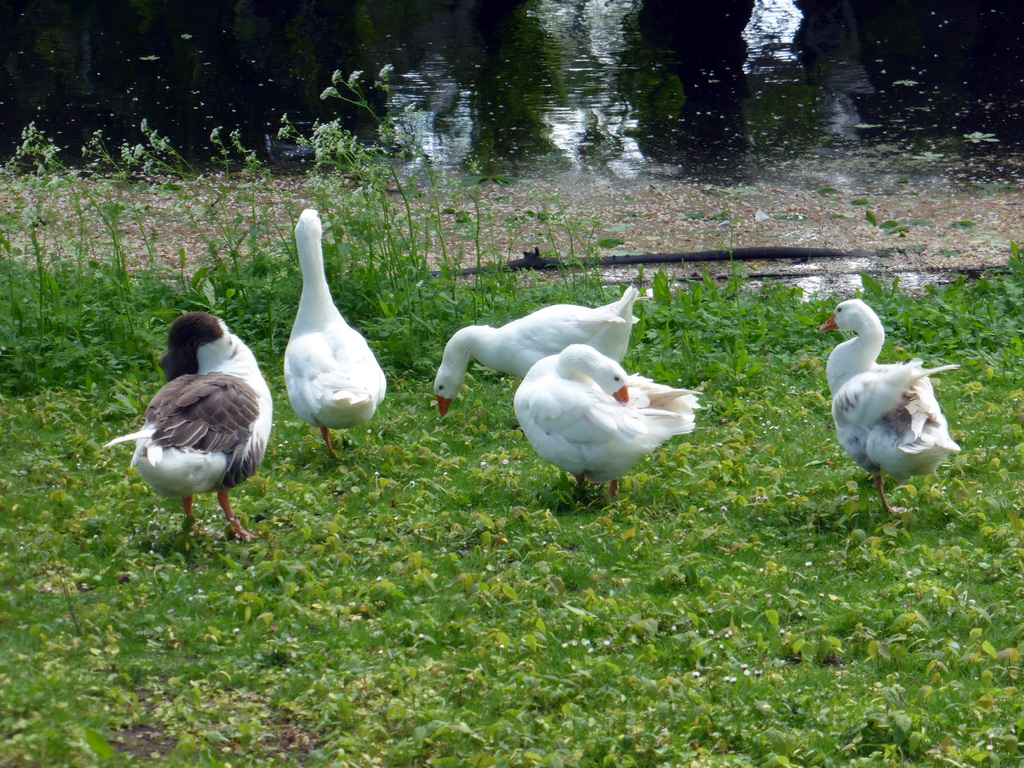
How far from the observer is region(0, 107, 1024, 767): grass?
3.70m

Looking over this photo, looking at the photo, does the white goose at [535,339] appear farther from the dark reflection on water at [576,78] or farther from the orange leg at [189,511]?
the dark reflection on water at [576,78]

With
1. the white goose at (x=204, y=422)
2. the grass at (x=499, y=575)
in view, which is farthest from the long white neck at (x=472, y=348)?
the white goose at (x=204, y=422)

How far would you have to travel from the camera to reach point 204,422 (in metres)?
5.11

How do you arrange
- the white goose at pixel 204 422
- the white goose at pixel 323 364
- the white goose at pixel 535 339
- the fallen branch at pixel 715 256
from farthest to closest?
the fallen branch at pixel 715 256 < the white goose at pixel 535 339 < the white goose at pixel 323 364 < the white goose at pixel 204 422

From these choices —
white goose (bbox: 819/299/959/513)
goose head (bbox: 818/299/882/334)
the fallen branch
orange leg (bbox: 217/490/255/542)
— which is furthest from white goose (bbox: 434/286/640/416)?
the fallen branch

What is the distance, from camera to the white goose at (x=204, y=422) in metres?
4.91

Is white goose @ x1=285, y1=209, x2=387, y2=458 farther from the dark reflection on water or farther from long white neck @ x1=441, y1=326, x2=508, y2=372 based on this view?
the dark reflection on water

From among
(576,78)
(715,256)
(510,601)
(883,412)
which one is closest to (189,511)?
(510,601)

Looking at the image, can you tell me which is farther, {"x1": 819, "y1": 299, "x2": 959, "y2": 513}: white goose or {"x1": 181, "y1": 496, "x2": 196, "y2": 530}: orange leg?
{"x1": 181, "y1": 496, "x2": 196, "y2": 530}: orange leg

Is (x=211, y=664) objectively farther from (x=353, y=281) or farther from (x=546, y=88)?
(x=546, y=88)

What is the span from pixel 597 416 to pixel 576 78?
10.6m

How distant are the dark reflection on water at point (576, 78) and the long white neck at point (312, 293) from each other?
5173mm

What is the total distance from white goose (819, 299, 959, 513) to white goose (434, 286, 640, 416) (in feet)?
4.34

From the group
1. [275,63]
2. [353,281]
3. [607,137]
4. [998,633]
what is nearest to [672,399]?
[998,633]
